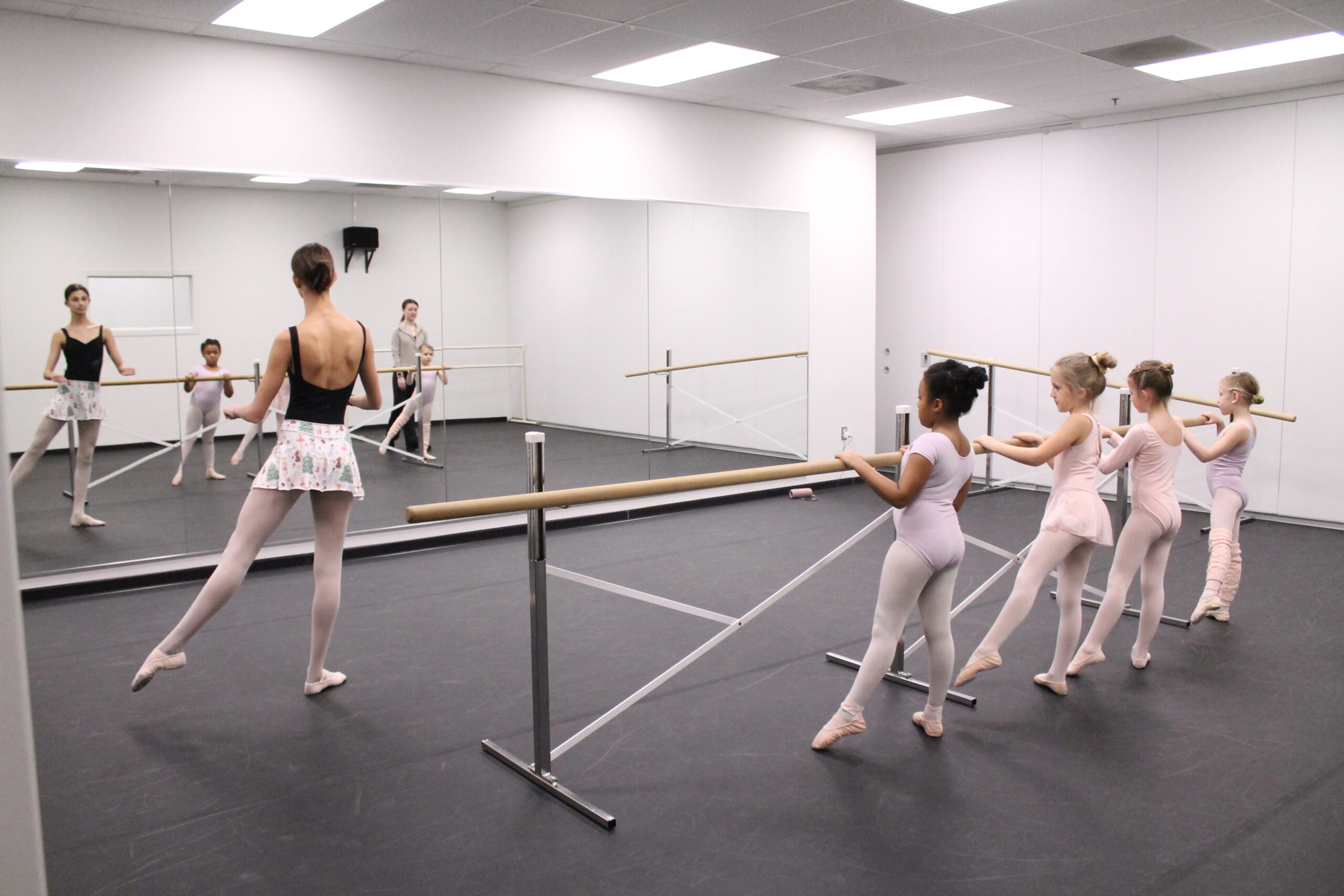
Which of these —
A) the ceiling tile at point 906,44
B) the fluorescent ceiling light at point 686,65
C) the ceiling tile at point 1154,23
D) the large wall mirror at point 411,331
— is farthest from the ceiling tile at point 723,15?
the large wall mirror at point 411,331

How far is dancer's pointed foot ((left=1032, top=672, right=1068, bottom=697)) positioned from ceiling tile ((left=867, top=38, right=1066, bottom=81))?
12.0 ft

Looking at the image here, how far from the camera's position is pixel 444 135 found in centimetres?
618

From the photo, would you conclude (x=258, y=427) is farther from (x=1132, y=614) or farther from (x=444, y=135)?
(x=1132, y=614)

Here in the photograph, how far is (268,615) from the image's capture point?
4.94 m

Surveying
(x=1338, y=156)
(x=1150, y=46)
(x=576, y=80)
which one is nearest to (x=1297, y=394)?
(x=1338, y=156)

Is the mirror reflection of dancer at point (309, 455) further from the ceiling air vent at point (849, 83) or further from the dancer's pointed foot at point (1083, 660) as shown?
the ceiling air vent at point (849, 83)

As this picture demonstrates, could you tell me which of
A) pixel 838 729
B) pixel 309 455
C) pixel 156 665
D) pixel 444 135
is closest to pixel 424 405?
pixel 444 135

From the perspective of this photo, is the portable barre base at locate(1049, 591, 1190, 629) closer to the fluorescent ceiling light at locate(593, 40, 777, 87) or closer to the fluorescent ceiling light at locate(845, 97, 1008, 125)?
the fluorescent ceiling light at locate(593, 40, 777, 87)

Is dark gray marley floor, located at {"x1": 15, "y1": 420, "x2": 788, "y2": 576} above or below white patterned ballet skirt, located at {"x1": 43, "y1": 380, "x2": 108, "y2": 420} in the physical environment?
below

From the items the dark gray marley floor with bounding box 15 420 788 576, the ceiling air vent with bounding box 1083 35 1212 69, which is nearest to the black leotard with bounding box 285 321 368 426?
the dark gray marley floor with bounding box 15 420 788 576

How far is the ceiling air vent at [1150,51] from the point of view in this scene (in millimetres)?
5859

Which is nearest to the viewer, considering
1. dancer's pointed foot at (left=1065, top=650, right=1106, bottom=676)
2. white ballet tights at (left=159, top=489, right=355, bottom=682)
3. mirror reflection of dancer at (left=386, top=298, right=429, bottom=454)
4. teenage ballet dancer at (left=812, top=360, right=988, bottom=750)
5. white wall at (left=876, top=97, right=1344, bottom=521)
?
teenage ballet dancer at (left=812, top=360, right=988, bottom=750)

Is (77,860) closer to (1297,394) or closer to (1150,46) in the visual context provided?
(1150,46)

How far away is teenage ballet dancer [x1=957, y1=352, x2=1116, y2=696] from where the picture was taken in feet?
12.3
